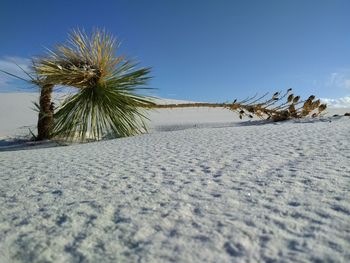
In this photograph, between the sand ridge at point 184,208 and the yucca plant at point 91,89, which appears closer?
the sand ridge at point 184,208

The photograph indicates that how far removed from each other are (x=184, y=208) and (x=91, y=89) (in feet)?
8.71

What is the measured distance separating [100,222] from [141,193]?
26 centimetres

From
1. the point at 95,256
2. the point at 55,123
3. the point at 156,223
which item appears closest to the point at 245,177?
the point at 156,223

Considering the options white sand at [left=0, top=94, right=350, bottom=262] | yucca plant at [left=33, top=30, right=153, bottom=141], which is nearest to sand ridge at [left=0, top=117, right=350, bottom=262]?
white sand at [left=0, top=94, right=350, bottom=262]

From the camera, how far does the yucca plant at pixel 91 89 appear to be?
3410 millimetres

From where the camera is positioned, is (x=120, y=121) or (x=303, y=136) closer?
(x=303, y=136)

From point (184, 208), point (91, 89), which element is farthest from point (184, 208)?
point (91, 89)

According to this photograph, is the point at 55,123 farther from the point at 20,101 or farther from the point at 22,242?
the point at 20,101

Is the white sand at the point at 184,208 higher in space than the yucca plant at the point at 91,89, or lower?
lower

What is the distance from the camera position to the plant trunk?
145 inches

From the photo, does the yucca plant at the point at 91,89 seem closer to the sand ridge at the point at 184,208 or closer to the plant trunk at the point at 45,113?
the plant trunk at the point at 45,113

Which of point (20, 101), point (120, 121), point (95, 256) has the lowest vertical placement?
point (95, 256)

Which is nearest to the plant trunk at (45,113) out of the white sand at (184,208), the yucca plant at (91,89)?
the yucca plant at (91,89)

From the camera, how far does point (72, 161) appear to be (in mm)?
2014
